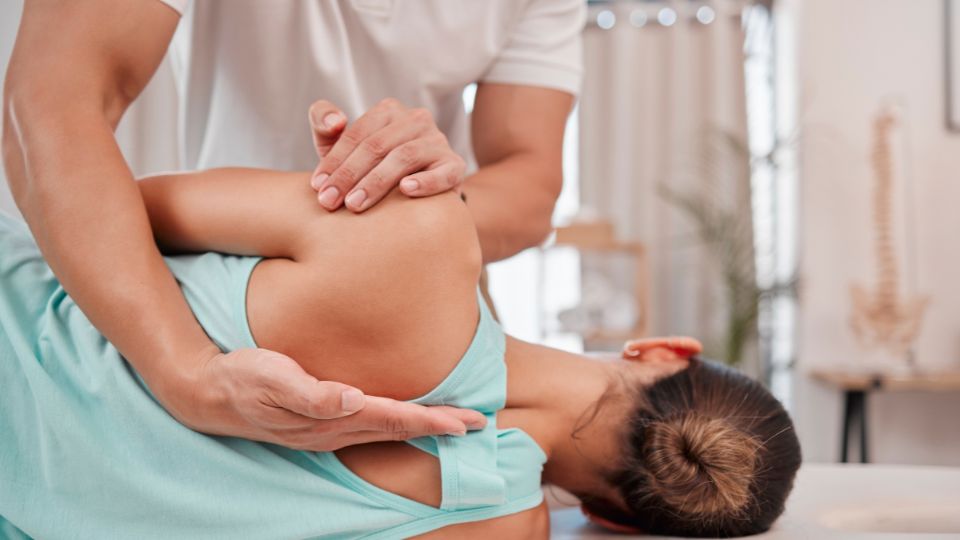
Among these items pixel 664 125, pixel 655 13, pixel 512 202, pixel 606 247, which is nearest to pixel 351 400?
pixel 512 202

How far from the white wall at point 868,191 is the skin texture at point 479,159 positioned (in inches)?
110

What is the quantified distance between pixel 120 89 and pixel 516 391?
2.03 ft

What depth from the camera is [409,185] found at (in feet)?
3.10

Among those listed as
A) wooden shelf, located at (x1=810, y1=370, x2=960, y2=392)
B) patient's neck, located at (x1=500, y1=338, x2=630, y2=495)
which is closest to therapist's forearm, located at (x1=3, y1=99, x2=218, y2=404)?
patient's neck, located at (x1=500, y1=338, x2=630, y2=495)

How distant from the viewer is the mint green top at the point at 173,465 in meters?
0.93

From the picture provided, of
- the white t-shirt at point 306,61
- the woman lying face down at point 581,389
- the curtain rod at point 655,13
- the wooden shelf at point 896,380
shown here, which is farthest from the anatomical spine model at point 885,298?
the woman lying face down at point 581,389

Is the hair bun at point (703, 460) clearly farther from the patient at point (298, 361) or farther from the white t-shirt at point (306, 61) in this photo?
the white t-shirt at point (306, 61)

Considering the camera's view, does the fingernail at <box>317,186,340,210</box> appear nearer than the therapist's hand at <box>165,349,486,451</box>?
No

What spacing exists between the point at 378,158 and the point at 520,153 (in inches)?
26.3

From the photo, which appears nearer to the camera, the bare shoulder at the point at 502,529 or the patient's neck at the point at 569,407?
the bare shoulder at the point at 502,529

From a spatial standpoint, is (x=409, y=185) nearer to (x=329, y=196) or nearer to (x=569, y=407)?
(x=329, y=196)

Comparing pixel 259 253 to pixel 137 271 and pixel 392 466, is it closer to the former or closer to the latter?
pixel 137 271

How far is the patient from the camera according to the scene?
3.05ft

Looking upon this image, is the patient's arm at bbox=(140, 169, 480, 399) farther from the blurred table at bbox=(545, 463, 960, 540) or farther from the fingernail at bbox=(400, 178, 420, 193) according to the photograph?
the blurred table at bbox=(545, 463, 960, 540)
